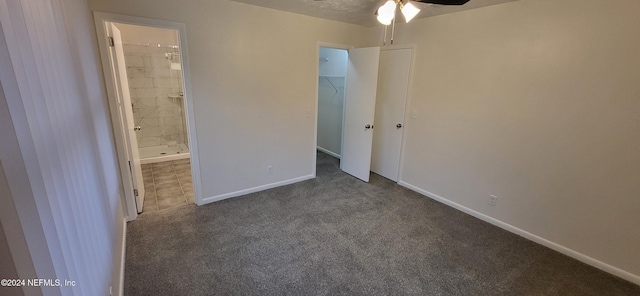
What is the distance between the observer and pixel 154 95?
501cm

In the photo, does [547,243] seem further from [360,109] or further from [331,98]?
[331,98]

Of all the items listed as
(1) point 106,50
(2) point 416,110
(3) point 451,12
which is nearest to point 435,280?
(2) point 416,110

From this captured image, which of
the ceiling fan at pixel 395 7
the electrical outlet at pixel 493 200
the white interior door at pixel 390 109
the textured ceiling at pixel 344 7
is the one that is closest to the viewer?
the ceiling fan at pixel 395 7

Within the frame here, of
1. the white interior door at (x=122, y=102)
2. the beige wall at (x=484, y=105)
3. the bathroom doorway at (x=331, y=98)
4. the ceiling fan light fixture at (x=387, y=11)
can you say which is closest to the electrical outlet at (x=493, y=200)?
the beige wall at (x=484, y=105)

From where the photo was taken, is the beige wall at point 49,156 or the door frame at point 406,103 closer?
the beige wall at point 49,156

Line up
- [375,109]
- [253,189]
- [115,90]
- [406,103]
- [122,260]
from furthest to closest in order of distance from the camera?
[375,109] → [406,103] → [253,189] → [115,90] → [122,260]

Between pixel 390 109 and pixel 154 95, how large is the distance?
14.8ft

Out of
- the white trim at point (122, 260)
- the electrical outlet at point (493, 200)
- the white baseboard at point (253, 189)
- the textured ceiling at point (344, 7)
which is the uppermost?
the textured ceiling at point (344, 7)

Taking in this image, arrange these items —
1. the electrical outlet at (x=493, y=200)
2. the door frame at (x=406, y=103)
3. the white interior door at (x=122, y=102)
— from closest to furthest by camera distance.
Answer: the white interior door at (x=122, y=102)
the electrical outlet at (x=493, y=200)
the door frame at (x=406, y=103)

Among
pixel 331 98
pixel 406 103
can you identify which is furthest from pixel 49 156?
pixel 331 98

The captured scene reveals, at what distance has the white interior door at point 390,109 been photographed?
11.8ft

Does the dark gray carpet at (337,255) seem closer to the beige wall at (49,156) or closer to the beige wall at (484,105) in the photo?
the beige wall at (484,105)

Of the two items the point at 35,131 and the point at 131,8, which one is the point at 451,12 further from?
the point at 35,131

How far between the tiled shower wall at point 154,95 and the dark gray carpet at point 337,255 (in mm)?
2940
